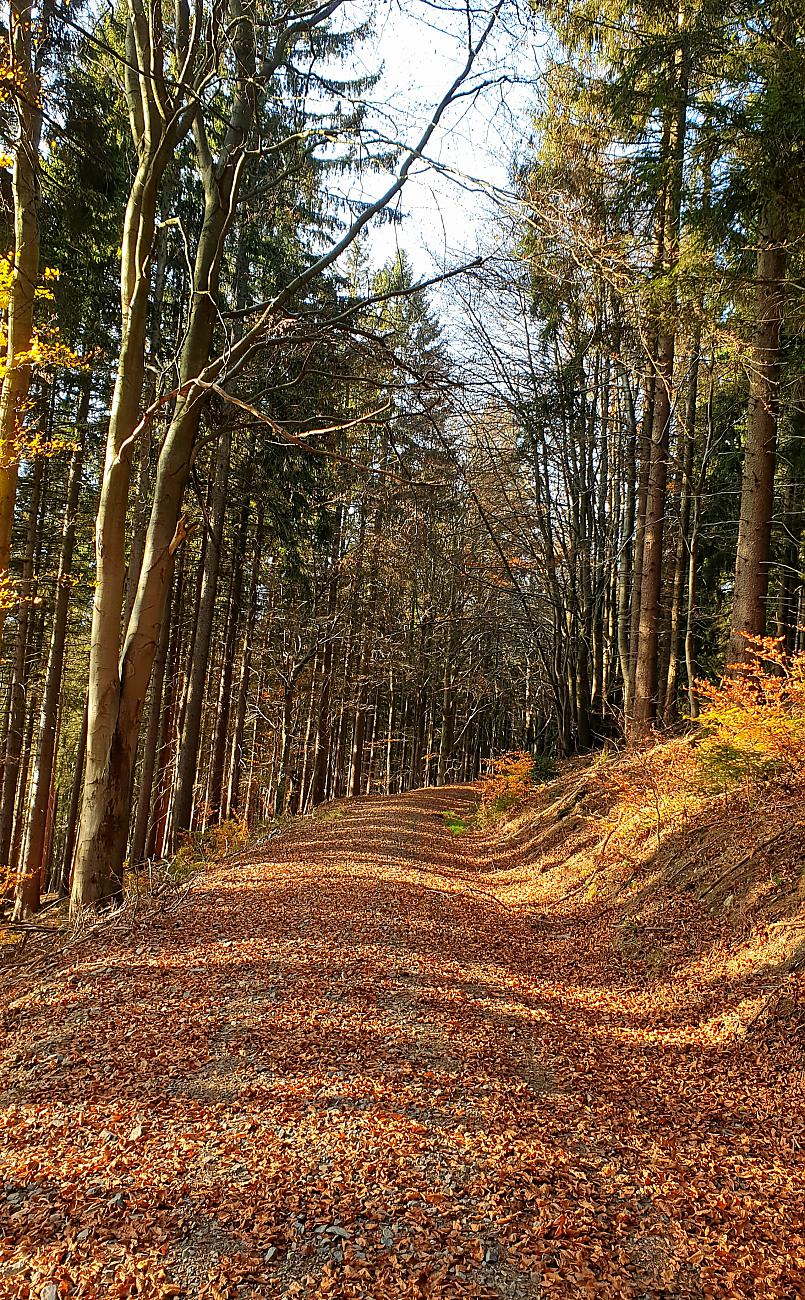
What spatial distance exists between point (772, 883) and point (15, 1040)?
4905 mm

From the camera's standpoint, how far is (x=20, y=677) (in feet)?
41.7

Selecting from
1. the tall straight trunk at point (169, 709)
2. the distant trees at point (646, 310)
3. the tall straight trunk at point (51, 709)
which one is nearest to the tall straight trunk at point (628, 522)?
the distant trees at point (646, 310)

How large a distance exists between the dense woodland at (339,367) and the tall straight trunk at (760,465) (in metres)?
0.04

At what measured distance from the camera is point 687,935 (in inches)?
210

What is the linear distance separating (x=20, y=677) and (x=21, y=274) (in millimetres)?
7687

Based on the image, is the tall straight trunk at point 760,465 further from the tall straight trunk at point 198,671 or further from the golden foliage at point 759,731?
the tall straight trunk at point 198,671

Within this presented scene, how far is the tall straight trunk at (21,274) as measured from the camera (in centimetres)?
693

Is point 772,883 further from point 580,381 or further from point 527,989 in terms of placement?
point 580,381

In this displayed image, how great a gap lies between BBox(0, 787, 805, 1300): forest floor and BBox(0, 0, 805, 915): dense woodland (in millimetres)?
2645

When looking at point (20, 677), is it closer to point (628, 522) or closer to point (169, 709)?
point (169, 709)

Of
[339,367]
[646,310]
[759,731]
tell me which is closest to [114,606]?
[339,367]

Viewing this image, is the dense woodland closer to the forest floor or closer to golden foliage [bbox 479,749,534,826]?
golden foliage [bbox 479,749,534,826]

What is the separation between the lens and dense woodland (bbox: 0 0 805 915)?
628 cm

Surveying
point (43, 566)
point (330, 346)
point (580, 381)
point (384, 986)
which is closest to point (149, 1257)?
point (384, 986)
